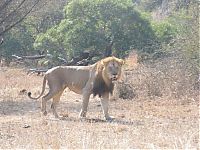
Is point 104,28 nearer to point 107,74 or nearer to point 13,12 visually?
point 13,12

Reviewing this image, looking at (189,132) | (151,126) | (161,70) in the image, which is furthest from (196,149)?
(161,70)

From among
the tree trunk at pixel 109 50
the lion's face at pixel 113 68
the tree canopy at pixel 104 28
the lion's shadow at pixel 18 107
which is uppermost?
the tree canopy at pixel 104 28

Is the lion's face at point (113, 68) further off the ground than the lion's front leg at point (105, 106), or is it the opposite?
the lion's face at point (113, 68)

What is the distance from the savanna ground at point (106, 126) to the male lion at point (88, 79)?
474 mm

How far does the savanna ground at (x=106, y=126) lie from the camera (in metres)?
9.12

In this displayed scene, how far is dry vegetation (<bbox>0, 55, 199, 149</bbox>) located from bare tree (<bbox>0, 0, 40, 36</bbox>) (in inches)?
96.0

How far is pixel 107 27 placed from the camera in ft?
89.6

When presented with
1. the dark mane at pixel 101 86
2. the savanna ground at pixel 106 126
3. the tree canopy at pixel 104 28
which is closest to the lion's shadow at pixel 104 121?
the savanna ground at pixel 106 126

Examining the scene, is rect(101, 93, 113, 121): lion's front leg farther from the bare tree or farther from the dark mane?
the bare tree

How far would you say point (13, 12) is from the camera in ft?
62.9

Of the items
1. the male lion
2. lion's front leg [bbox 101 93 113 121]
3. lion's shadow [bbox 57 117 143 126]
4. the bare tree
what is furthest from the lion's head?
the bare tree

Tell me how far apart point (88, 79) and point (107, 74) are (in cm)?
78

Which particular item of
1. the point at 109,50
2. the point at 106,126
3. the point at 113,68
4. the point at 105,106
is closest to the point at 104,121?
the point at 105,106

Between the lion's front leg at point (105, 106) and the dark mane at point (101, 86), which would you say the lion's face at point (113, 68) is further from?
the lion's front leg at point (105, 106)
